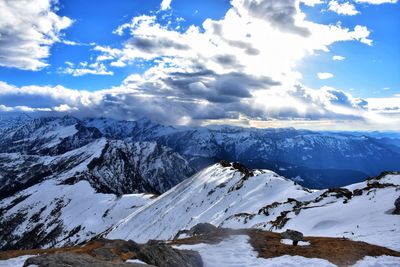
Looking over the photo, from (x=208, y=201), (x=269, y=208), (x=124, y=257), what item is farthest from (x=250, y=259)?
(x=208, y=201)

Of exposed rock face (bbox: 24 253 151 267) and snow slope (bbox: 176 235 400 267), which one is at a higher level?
exposed rock face (bbox: 24 253 151 267)

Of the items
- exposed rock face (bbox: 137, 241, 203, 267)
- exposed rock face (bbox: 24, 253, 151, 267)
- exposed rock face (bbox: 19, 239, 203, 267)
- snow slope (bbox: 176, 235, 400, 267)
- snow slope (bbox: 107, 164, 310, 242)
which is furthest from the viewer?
snow slope (bbox: 107, 164, 310, 242)

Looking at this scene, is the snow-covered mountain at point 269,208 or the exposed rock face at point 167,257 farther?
the snow-covered mountain at point 269,208

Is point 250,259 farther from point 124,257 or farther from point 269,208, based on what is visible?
point 269,208

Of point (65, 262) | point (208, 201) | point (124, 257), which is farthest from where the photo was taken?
point (208, 201)

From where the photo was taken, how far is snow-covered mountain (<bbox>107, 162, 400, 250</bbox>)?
131ft

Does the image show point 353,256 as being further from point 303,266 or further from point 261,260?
point 261,260

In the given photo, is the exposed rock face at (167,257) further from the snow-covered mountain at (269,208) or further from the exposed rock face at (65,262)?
the snow-covered mountain at (269,208)

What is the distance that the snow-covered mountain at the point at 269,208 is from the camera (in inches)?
1571

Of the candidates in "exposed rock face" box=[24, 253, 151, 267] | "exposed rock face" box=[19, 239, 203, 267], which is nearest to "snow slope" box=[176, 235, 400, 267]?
"exposed rock face" box=[19, 239, 203, 267]

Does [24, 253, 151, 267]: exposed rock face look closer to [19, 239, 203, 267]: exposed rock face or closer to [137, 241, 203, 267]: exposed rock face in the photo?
[19, 239, 203, 267]: exposed rock face

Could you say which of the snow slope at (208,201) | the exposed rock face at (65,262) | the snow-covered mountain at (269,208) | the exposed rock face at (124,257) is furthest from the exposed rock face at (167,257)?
the snow slope at (208,201)

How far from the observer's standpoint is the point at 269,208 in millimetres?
74250

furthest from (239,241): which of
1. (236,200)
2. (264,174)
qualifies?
(264,174)
